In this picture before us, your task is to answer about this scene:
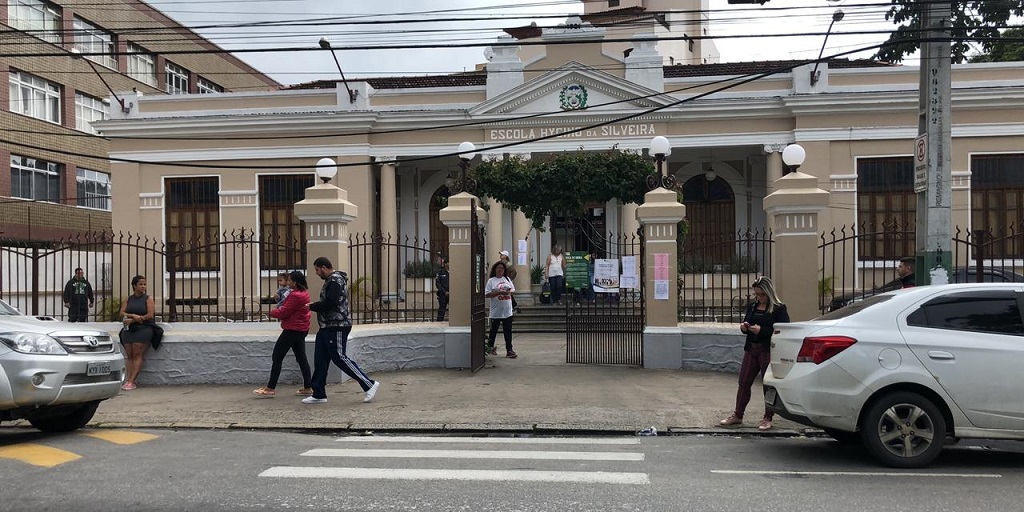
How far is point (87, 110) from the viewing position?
31625mm

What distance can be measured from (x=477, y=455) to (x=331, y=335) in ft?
10.8

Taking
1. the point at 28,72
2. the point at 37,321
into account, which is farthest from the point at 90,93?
the point at 37,321

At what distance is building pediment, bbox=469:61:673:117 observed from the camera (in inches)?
827

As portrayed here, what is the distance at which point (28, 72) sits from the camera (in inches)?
1105

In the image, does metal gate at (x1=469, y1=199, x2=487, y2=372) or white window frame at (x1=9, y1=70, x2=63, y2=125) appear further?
white window frame at (x1=9, y1=70, x2=63, y2=125)

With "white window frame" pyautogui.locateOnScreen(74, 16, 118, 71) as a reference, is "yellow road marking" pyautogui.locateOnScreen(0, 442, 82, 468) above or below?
below

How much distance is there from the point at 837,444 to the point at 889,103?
14.7m

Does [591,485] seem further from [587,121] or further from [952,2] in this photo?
[587,121]

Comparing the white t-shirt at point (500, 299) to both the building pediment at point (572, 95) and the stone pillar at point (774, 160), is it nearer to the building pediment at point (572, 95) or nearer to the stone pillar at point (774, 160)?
the building pediment at point (572, 95)

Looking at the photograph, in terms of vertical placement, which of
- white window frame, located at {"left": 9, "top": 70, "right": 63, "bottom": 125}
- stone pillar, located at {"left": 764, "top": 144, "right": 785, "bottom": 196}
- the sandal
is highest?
white window frame, located at {"left": 9, "top": 70, "right": 63, "bottom": 125}

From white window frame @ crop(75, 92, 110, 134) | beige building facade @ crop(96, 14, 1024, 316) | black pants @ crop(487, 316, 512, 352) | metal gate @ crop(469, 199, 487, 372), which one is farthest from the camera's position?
white window frame @ crop(75, 92, 110, 134)

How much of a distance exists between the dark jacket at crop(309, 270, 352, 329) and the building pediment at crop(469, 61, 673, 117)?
12355 mm

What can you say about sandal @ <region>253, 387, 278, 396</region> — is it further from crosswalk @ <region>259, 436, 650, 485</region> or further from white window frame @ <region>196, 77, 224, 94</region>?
white window frame @ <region>196, 77, 224, 94</region>

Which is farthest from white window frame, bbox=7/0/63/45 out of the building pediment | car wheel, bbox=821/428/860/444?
car wheel, bbox=821/428/860/444
